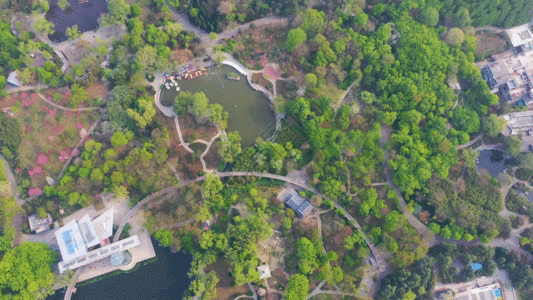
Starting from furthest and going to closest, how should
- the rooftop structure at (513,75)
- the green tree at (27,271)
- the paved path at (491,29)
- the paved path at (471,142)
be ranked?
the paved path at (491,29)
the rooftop structure at (513,75)
the paved path at (471,142)
the green tree at (27,271)

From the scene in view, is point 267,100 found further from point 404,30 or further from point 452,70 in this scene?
point 452,70

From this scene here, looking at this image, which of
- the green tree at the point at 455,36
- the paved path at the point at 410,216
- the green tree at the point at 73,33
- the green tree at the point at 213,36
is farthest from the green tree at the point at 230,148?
the green tree at the point at 455,36

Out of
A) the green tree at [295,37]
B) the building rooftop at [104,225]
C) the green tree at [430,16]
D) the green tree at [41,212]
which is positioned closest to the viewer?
the building rooftop at [104,225]

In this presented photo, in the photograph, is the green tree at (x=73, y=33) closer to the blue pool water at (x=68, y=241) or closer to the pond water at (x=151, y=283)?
the blue pool water at (x=68, y=241)

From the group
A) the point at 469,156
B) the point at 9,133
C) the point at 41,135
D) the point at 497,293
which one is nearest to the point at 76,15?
the point at 41,135

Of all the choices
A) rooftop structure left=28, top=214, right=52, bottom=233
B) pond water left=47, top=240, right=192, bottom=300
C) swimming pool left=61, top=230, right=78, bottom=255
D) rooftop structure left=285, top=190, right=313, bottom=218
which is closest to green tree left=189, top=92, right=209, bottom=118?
rooftop structure left=285, top=190, right=313, bottom=218

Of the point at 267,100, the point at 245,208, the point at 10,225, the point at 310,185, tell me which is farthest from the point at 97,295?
the point at 267,100
